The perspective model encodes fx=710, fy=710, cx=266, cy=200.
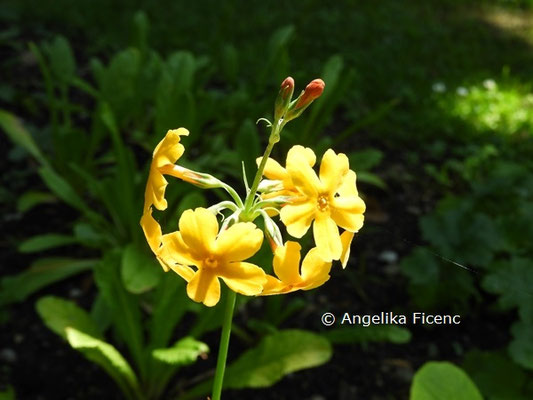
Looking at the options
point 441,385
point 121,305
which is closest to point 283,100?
point 441,385

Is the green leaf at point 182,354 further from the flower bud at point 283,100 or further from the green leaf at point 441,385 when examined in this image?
the flower bud at point 283,100

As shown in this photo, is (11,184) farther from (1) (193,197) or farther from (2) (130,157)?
(1) (193,197)

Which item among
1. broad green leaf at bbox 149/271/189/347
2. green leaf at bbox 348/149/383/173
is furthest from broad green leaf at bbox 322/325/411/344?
green leaf at bbox 348/149/383/173

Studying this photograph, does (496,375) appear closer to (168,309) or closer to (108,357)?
(168,309)

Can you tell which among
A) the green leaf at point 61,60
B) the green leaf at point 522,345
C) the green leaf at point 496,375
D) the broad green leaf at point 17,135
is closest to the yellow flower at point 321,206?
the green leaf at point 522,345

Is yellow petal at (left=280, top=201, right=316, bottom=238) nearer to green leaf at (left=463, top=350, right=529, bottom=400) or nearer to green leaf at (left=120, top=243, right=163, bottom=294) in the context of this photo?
green leaf at (left=120, top=243, right=163, bottom=294)

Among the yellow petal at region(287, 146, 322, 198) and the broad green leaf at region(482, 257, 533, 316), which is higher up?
the yellow petal at region(287, 146, 322, 198)
